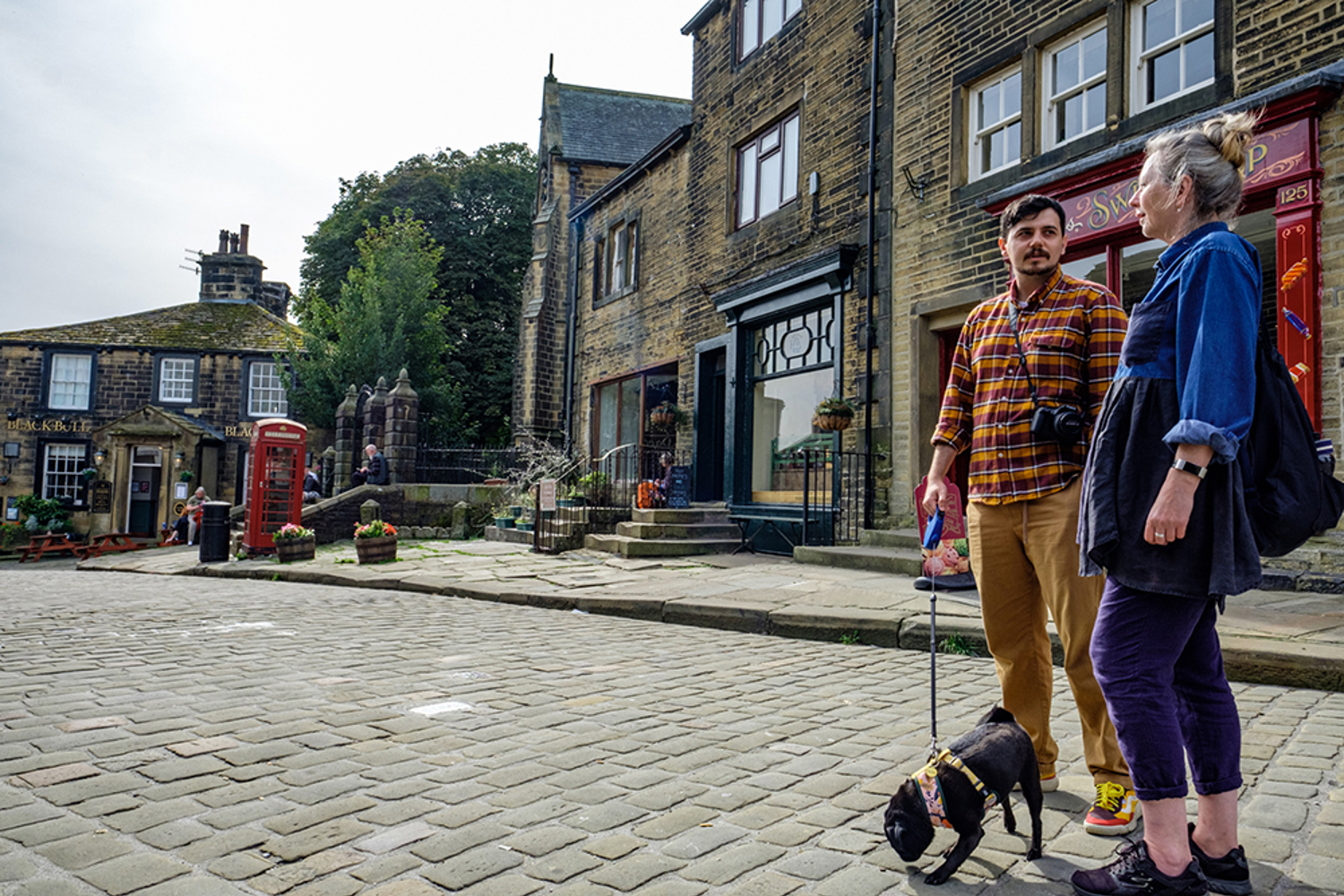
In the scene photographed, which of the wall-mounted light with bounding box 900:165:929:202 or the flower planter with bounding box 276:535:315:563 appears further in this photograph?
the flower planter with bounding box 276:535:315:563

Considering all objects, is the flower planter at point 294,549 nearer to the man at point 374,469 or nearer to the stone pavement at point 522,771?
the man at point 374,469

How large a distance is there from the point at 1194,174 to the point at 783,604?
16.7ft

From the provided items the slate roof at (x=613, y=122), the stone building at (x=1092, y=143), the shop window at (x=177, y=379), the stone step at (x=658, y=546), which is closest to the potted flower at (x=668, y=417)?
the stone step at (x=658, y=546)

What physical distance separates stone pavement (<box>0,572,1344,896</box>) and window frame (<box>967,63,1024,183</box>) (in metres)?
6.36

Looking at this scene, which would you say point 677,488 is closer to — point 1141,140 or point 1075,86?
point 1075,86

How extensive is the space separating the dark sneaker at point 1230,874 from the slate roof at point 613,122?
21.2 m

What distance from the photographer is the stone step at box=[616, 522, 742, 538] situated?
1210 cm

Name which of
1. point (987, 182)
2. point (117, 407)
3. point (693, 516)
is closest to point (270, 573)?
point (693, 516)

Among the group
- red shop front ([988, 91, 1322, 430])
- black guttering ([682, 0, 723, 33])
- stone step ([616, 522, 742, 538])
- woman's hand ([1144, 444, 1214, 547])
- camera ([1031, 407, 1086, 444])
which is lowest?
stone step ([616, 522, 742, 538])

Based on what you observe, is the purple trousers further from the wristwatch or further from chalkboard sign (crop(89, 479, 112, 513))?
chalkboard sign (crop(89, 479, 112, 513))

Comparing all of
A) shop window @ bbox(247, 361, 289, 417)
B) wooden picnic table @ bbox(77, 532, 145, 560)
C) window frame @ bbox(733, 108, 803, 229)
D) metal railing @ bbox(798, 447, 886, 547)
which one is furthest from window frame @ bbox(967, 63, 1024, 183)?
shop window @ bbox(247, 361, 289, 417)

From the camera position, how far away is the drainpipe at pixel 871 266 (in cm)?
1068

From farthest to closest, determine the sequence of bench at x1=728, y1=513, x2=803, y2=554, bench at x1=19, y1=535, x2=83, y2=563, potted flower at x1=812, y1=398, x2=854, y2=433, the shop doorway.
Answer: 1. the shop doorway
2. bench at x1=19, y1=535, x2=83, y2=563
3. bench at x1=728, y1=513, x2=803, y2=554
4. potted flower at x1=812, y1=398, x2=854, y2=433

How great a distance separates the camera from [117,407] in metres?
28.2
